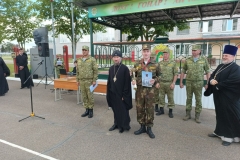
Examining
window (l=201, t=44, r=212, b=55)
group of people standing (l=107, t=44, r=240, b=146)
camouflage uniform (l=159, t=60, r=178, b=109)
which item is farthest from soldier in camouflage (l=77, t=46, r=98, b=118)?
window (l=201, t=44, r=212, b=55)

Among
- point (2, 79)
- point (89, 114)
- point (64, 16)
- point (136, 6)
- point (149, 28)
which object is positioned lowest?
point (89, 114)

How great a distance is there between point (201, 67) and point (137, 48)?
10.1 ft

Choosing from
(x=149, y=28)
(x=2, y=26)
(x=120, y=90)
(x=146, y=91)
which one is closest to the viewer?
(x=146, y=91)

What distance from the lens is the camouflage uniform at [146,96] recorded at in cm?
338

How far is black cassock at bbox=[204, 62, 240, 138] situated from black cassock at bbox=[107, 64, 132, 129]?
1725mm

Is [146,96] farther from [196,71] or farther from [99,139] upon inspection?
[196,71]

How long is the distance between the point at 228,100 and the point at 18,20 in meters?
14.1

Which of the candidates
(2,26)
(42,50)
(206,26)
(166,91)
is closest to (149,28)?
(166,91)

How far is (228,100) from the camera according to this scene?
10.5ft

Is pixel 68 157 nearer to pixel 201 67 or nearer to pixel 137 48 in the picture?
pixel 201 67

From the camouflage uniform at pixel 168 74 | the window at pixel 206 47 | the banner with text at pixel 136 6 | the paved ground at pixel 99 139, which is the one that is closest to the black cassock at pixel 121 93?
the paved ground at pixel 99 139

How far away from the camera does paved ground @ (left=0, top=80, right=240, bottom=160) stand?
116 inches

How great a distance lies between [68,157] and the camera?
2873 mm

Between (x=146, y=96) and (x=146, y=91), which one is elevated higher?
(x=146, y=91)
